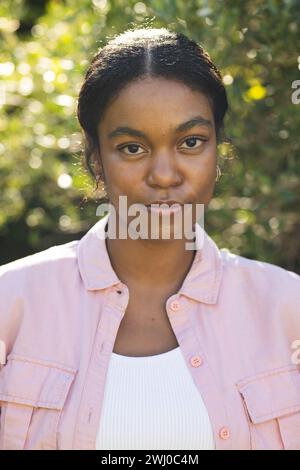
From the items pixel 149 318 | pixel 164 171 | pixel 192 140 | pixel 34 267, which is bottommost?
pixel 149 318

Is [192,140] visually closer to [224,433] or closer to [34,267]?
[34,267]

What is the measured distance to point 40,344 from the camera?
2441 mm

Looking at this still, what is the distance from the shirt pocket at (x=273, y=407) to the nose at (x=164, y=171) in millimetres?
565

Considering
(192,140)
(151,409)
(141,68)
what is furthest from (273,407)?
(141,68)

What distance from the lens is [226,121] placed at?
10.8ft

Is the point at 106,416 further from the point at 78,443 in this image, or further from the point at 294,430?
the point at 294,430

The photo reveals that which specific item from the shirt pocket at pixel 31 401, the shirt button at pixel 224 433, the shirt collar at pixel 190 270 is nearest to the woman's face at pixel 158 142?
the shirt collar at pixel 190 270

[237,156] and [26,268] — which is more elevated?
[237,156]

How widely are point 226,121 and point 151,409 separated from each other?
130cm

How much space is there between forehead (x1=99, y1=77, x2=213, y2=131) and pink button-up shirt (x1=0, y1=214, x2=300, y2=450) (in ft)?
1.45

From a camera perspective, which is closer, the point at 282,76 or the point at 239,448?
the point at 239,448

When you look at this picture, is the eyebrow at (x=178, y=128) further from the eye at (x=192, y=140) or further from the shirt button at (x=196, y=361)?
the shirt button at (x=196, y=361)
